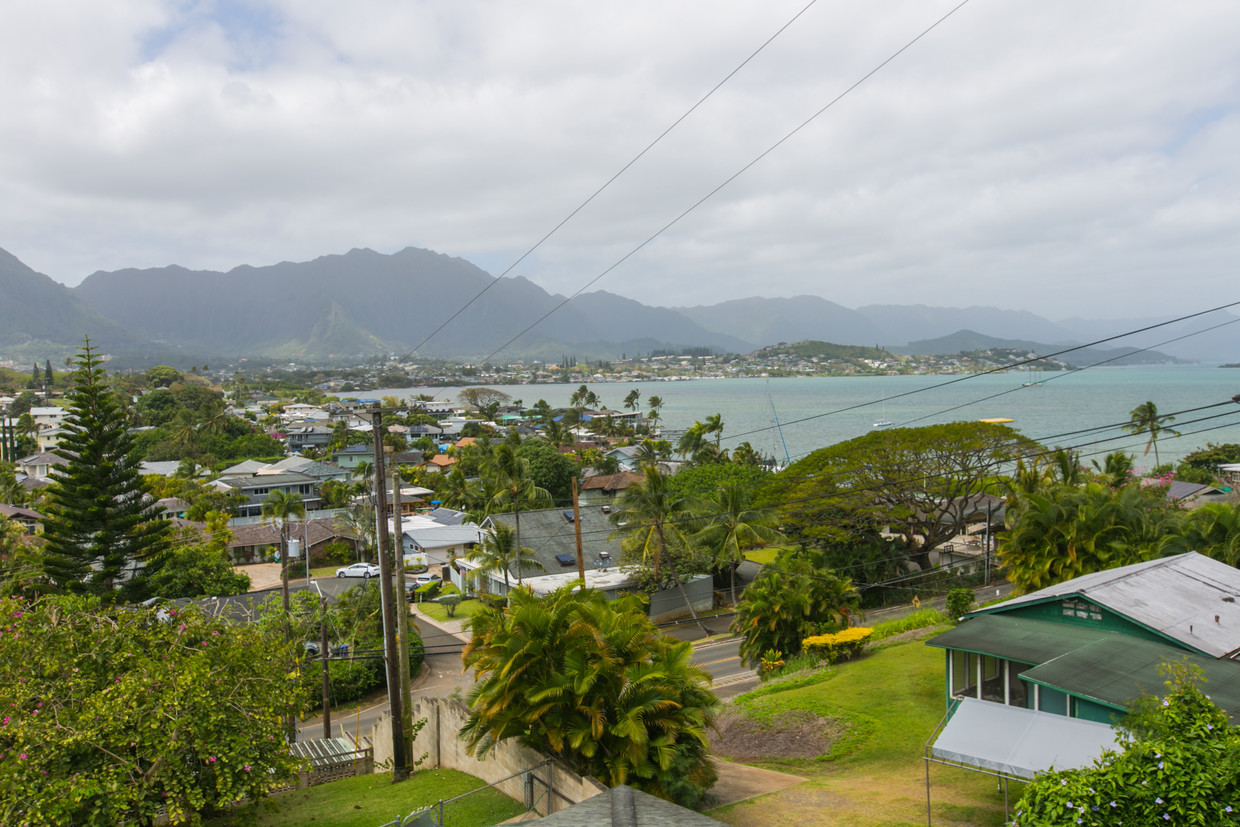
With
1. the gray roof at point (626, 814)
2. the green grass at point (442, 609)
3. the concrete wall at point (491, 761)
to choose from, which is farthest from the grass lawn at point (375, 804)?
the green grass at point (442, 609)

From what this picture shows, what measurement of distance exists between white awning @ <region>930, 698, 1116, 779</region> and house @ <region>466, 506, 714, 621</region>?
1821 cm

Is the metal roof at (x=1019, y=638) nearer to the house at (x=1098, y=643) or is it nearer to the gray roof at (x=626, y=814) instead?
the house at (x=1098, y=643)

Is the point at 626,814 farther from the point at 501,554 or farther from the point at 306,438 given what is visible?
the point at 306,438

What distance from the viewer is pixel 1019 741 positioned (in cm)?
1011

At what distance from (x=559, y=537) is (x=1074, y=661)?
2935 cm

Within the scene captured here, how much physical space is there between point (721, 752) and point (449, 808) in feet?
20.3

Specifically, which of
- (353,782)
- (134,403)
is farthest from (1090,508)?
(134,403)

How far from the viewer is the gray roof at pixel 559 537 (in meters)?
36.1

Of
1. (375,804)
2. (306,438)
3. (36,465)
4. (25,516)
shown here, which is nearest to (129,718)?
(375,804)

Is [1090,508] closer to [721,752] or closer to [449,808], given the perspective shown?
[721,752]

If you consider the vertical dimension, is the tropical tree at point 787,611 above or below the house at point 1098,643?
below

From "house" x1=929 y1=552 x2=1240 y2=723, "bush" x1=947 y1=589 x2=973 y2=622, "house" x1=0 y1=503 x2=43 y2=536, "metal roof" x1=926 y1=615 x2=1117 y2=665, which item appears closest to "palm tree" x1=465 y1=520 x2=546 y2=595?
"bush" x1=947 y1=589 x2=973 y2=622

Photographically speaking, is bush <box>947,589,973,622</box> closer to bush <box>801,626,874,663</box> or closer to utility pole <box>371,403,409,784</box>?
bush <box>801,626,874,663</box>

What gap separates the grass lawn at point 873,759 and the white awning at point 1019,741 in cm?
92
